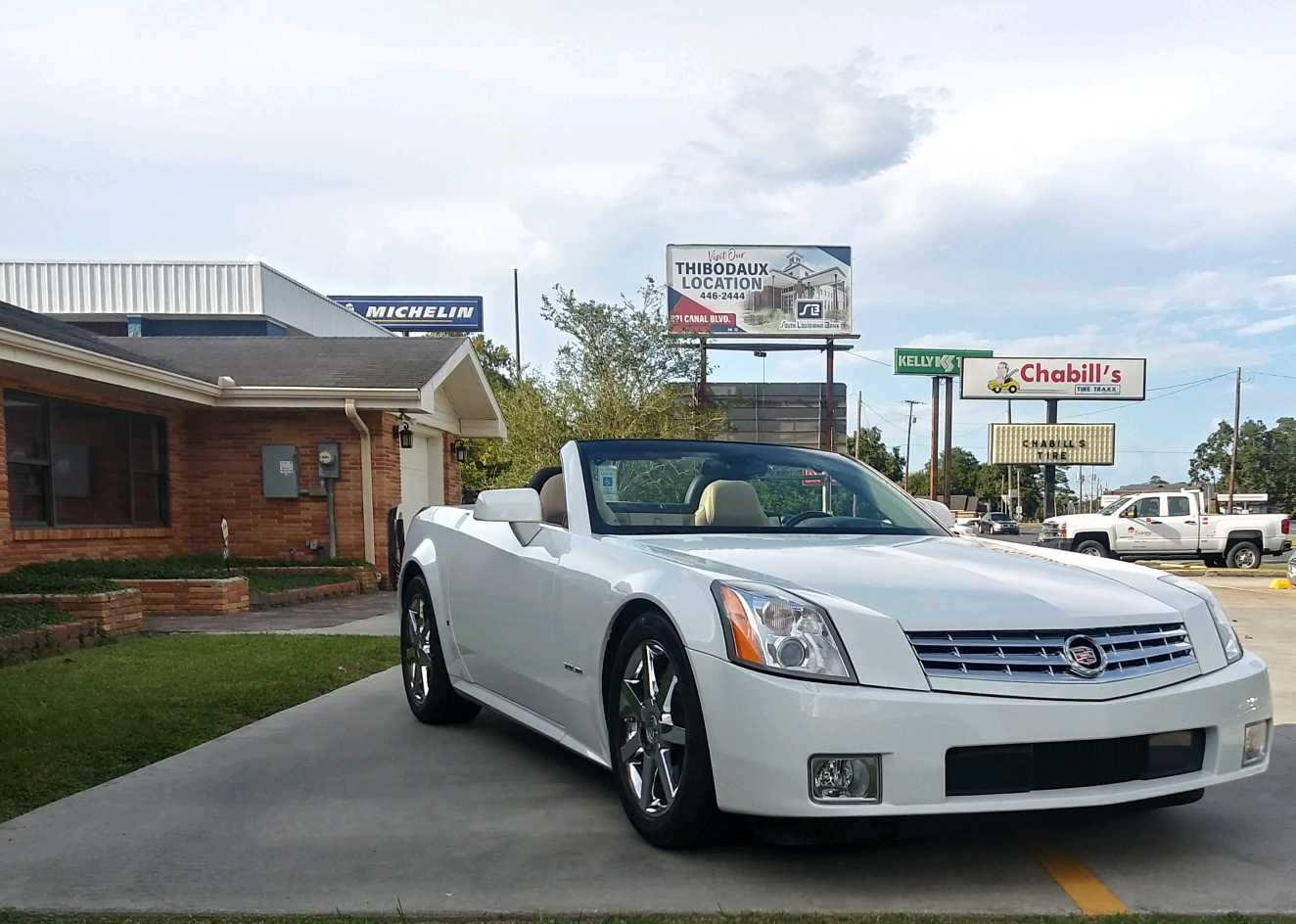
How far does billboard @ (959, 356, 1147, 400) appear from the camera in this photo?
52.4 metres

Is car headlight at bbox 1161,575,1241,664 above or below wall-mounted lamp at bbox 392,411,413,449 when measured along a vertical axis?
below

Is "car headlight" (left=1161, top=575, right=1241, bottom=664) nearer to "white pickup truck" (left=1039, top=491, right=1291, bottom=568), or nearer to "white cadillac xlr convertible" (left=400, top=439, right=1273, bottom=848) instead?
"white cadillac xlr convertible" (left=400, top=439, right=1273, bottom=848)

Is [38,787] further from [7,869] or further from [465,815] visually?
[465,815]

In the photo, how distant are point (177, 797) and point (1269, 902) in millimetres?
3889

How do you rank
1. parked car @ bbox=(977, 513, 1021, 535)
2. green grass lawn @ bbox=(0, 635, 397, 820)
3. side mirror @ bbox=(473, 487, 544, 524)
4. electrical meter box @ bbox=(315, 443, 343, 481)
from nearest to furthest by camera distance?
side mirror @ bbox=(473, 487, 544, 524) → green grass lawn @ bbox=(0, 635, 397, 820) → electrical meter box @ bbox=(315, 443, 343, 481) → parked car @ bbox=(977, 513, 1021, 535)

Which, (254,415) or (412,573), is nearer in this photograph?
(412,573)

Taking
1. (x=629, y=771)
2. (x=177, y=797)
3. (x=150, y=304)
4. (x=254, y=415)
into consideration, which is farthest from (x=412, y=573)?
(x=150, y=304)

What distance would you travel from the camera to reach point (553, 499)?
5.56m

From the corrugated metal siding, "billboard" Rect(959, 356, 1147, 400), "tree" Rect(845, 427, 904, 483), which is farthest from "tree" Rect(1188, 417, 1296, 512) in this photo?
the corrugated metal siding

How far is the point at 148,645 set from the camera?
9.17m

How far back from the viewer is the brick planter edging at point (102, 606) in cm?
959

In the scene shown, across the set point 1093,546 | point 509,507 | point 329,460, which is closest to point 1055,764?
point 509,507

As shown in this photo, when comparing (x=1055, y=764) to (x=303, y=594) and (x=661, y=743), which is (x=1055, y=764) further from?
(x=303, y=594)

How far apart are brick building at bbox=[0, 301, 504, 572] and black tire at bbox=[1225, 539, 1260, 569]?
16.8m
